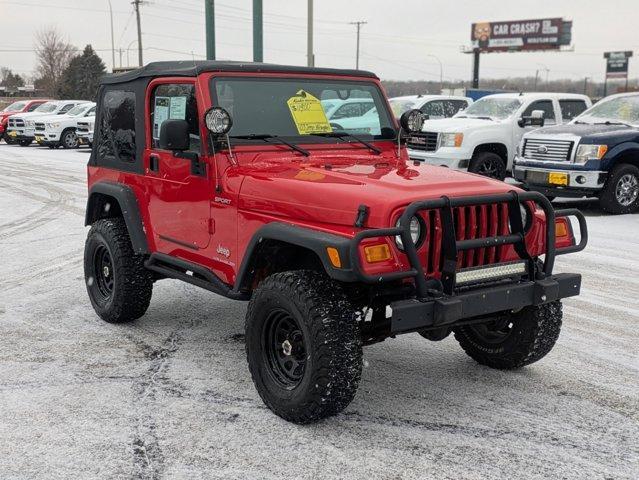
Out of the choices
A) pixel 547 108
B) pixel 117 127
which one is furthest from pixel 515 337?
pixel 547 108

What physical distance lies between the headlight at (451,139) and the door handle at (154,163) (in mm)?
8472

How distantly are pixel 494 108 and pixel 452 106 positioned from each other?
9.71 feet

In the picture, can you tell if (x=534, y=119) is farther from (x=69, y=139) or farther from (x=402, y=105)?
(x=69, y=139)

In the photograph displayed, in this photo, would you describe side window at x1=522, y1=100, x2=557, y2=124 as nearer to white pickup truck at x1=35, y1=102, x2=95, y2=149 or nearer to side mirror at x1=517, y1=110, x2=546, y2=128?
side mirror at x1=517, y1=110, x2=546, y2=128

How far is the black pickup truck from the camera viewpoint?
35.6 ft

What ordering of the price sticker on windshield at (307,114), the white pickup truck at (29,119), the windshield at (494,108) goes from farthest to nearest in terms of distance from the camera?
the white pickup truck at (29,119), the windshield at (494,108), the price sticker on windshield at (307,114)

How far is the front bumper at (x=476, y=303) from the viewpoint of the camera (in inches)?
137

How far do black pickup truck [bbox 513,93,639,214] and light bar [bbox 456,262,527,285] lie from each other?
754cm

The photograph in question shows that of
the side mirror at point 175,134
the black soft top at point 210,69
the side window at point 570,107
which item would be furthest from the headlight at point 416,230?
the side window at point 570,107

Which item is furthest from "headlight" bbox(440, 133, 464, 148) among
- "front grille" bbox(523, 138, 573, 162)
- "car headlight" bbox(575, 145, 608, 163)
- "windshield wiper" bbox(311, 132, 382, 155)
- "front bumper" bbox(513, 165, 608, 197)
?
"windshield wiper" bbox(311, 132, 382, 155)

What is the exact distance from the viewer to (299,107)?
4.88 meters

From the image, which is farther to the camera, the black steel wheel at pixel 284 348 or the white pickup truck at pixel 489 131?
the white pickup truck at pixel 489 131

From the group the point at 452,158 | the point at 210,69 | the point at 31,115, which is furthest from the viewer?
the point at 31,115

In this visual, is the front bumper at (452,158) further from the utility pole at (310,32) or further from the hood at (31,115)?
the hood at (31,115)
